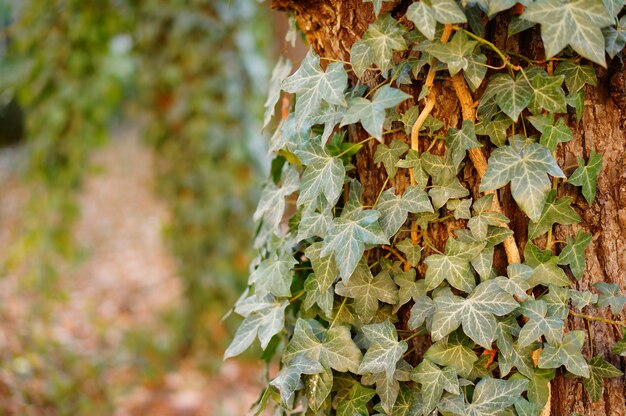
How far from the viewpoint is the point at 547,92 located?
2.62 feet

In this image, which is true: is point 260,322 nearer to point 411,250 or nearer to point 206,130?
point 411,250

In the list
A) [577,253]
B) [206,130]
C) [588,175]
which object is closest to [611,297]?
[577,253]

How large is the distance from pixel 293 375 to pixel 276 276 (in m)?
0.17

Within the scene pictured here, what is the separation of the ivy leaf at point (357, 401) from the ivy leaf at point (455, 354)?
12 centimetres

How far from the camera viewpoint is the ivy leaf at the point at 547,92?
79 cm

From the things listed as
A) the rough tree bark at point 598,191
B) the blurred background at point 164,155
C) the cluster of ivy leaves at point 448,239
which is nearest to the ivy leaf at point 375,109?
the cluster of ivy leaves at point 448,239

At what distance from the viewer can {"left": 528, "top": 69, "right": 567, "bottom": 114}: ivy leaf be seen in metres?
0.79

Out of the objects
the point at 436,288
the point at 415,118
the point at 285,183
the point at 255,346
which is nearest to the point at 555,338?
the point at 436,288

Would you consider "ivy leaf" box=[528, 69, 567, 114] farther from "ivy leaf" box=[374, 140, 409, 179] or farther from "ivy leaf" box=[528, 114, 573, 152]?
A: "ivy leaf" box=[374, 140, 409, 179]

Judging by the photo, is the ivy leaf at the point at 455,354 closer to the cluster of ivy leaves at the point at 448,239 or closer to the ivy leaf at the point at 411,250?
the cluster of ivy leaves at the point at 448,239

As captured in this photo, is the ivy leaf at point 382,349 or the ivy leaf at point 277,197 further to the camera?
the ivy leaf at point 277,197

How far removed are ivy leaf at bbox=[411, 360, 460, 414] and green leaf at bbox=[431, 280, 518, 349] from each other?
0.21 ft

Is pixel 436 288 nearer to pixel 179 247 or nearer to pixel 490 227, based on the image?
pixel 490 227

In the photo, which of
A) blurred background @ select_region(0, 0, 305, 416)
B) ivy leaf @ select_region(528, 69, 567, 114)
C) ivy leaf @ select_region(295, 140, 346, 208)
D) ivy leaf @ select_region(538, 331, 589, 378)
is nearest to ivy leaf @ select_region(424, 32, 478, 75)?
ivy leaf @ select_region(528, 69, 567, 114)
